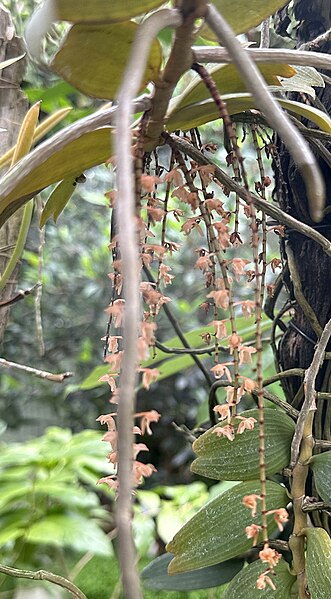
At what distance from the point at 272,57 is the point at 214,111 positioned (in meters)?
0.04

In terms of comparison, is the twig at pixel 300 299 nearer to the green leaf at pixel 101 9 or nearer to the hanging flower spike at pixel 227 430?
the hanging flower spike at pixel 227 430

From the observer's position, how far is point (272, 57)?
23 centimetres

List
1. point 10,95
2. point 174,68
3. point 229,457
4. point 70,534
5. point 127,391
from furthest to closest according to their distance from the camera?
point 70,534 → point 10,95 → point 229,457 → point 174,68 → point 127,391

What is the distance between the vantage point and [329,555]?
282 mm

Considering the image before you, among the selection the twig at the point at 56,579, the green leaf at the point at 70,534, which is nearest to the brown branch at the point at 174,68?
the twig at the point at 56,579

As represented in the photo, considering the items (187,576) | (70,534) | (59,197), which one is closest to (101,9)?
(59,197)

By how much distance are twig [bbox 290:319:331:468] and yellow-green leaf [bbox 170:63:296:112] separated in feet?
0.43

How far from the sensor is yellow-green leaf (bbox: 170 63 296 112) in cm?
24

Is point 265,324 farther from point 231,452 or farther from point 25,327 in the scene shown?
point 25,327

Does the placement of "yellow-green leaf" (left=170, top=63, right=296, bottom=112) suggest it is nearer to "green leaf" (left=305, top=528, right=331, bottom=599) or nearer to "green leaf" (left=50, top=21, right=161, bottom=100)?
"green leaf" (left=50, top=21, right=161, bottom=100)

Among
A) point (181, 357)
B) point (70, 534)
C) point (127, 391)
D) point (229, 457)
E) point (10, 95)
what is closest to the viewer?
point (127, 391)

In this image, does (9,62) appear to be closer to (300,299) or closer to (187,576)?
(300,299)

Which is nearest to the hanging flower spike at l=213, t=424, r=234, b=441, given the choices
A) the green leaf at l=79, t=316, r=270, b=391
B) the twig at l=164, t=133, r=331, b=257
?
the twig at l=164, t=133, r=331, b=257

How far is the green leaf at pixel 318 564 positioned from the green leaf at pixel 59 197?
0.21 meters
